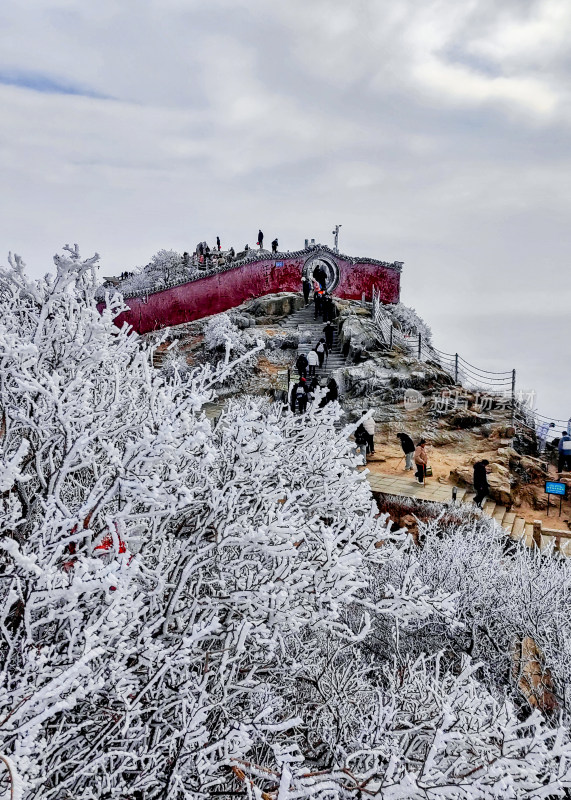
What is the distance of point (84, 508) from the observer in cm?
289

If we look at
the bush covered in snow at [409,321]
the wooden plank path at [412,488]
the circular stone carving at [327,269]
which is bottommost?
the wooden plank path at [412,488]

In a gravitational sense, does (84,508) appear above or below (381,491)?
above

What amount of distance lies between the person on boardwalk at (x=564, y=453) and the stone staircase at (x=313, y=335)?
790 centimetres

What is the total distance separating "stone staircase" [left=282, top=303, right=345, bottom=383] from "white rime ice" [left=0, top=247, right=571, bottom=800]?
1430 cm

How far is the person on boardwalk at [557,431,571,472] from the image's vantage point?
508 inches

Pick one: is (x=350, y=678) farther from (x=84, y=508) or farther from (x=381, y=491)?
(x=381, y=491)

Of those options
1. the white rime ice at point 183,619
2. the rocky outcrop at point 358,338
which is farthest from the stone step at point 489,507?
the rocky outcrop at point 358,338

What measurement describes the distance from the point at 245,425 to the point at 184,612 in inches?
51.6

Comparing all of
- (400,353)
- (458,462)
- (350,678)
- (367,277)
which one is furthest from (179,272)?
(350,678)

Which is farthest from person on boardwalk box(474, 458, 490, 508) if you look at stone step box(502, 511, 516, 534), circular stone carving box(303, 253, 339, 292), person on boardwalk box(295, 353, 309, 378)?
circular stone carving box(303, 253, 339, 292)

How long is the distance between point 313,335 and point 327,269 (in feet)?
22.2

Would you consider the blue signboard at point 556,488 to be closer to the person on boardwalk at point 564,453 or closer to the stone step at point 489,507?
the stone step at point 489,507

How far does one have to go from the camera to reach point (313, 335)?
22.2 m

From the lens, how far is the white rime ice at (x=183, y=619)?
2.59 m
